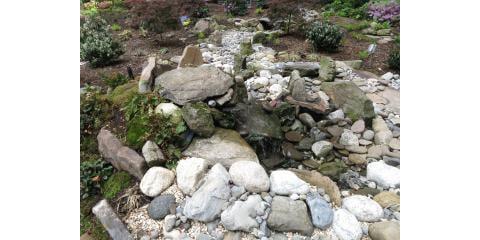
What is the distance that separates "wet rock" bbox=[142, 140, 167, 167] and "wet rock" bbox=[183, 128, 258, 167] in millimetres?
187

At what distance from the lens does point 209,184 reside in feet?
6.61

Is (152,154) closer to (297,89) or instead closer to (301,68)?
(297,89)

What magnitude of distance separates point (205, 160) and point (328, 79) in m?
1.71

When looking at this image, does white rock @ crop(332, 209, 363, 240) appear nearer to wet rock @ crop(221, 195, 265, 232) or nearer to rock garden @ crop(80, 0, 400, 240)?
rock garden @ crop(80, 0, 400, 240)

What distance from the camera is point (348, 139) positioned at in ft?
8.99

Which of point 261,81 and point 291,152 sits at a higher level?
point 261,81

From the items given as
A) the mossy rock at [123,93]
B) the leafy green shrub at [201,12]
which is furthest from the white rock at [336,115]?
the mossy rock at [123,93]

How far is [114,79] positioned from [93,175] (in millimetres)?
1053

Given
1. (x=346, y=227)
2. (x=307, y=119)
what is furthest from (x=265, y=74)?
(x=346, y=227)

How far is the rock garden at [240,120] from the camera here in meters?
1.95

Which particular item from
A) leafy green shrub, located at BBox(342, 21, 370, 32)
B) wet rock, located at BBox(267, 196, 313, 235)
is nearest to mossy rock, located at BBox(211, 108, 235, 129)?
wet rock, located at BBox(267, 196, 313, 235)
